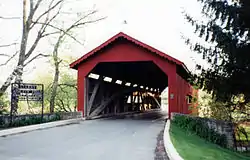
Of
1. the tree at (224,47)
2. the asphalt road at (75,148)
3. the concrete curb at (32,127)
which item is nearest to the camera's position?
the asphalt road at (75,148)

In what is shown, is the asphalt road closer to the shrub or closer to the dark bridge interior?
the shrub

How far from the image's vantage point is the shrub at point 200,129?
12.3 meters

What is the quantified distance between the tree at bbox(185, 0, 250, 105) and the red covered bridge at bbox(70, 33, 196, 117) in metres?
5.46

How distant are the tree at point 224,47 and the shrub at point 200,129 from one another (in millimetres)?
1758

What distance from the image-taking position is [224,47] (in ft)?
32.3

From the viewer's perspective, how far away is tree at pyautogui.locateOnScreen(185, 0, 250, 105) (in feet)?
31.4

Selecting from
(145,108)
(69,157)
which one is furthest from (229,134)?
(145,108)

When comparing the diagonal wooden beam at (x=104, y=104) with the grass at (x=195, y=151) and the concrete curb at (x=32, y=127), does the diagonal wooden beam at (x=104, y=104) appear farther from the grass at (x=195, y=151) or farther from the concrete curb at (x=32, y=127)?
the grass at (x=195, y=151)

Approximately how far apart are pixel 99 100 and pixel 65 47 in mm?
8018

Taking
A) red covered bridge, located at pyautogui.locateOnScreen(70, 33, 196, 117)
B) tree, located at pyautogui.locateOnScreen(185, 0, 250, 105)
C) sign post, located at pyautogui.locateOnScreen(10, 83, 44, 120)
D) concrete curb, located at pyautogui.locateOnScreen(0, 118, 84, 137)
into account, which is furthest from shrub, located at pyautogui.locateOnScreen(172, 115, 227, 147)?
sign post, located at pyautogui.locateOnScreen(10, 83, 44, 120)

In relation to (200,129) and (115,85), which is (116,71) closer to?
(115,85)

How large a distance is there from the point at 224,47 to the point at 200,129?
14.3 feet

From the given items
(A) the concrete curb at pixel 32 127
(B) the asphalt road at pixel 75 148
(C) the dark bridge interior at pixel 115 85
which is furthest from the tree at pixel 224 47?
(C) the dark bridge interior at pixel 115 85

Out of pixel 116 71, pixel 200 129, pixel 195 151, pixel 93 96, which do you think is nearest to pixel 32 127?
pixel 195 151
